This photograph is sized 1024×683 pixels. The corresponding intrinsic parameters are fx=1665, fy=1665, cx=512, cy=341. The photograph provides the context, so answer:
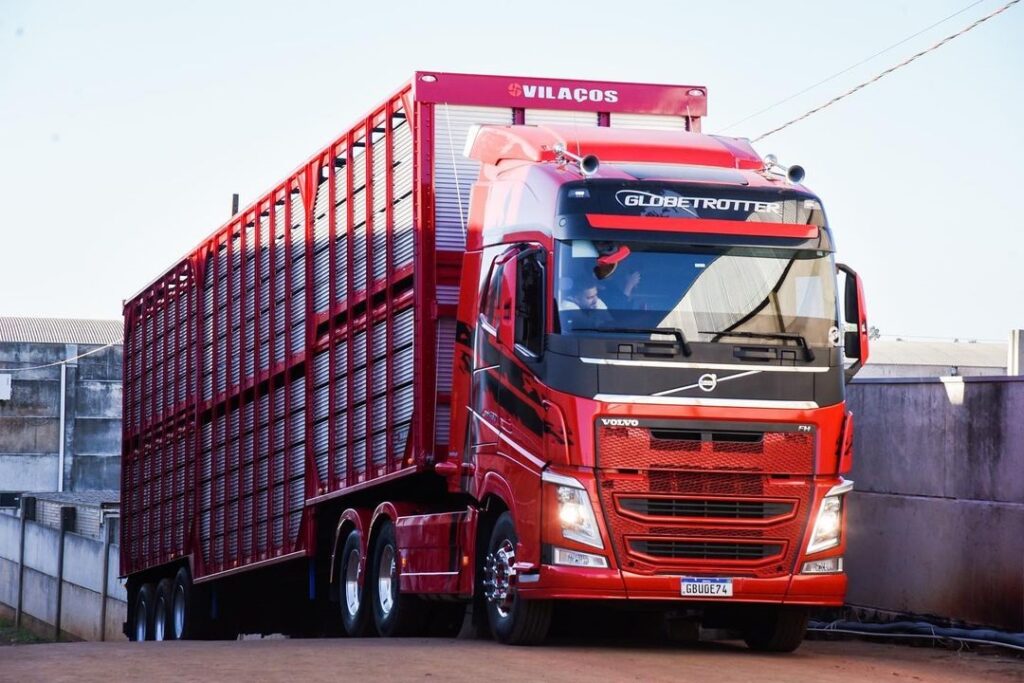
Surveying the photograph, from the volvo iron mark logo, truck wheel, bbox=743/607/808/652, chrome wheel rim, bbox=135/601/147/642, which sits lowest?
chrome wheel rim, bbox=135/601/147/642

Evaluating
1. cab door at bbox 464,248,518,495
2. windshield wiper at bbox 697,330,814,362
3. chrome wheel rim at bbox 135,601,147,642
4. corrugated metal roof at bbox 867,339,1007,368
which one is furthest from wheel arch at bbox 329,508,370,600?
corrugated metal roof at bbox 867,339,1007,368

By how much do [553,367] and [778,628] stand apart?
2756mm

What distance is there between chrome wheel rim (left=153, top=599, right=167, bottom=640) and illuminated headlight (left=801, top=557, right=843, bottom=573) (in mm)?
11164

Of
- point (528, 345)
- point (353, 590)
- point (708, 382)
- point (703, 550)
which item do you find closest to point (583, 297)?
point (528, 345)

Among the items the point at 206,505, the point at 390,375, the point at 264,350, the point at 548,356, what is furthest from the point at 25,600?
the point at 548,356

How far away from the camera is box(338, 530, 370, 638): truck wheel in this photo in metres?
14.2

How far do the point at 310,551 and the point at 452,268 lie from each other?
3862mm

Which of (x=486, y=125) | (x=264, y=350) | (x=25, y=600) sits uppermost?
(x=486, y=125)

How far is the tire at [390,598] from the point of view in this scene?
13453mm

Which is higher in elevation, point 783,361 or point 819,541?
point 783,361

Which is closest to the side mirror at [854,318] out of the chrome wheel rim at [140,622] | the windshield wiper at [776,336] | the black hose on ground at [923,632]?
the windshield wiper at [776,336]

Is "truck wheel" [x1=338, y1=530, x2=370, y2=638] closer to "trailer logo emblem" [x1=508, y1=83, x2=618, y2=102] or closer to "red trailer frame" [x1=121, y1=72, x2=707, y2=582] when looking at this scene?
"red trailer frame" [x1=121, y1=72, x2=707, y2=582]

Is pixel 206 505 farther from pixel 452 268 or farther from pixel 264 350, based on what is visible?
pixel 452 268

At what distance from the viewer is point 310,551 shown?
607 inches
